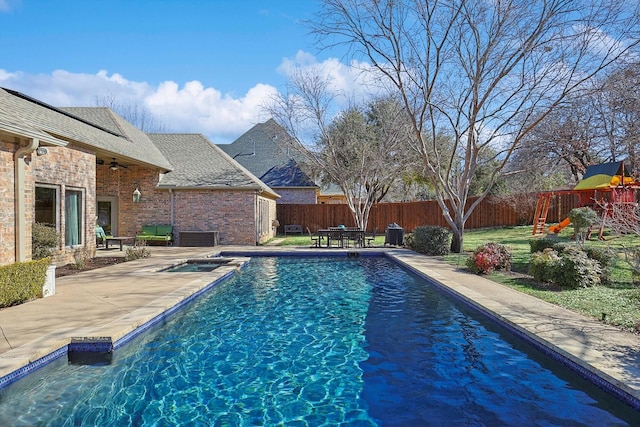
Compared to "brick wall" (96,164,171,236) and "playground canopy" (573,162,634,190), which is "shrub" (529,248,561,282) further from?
"brick wall" (96,164,171,236)

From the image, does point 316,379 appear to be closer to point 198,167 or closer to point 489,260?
point 489,260

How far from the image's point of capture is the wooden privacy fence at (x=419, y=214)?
77.8 feet

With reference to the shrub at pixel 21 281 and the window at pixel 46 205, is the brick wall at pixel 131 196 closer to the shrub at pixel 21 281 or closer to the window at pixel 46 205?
the window at pixel 46 205

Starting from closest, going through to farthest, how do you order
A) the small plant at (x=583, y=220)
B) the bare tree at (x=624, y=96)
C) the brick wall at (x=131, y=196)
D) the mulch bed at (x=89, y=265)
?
1. the mulch bed at (x=89, y=265)
2. the bare tree at (x=624, y=96)
3. the small plant at (x=583, y=220)
4. the brick wall at (x=131, y=196)

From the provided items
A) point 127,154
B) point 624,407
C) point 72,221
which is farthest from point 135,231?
point 624,407

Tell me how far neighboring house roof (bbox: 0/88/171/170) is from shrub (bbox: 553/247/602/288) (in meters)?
10.5

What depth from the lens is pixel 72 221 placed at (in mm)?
11789

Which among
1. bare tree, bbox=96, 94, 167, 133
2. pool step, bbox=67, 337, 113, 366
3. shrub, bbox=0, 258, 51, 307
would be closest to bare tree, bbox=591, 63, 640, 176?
pool step, bbox=67, 337, 113, 366

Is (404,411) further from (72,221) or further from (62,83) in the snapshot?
(62,83)

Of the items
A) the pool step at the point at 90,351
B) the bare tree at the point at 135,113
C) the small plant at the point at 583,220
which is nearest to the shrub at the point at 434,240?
the small plant at the point at 583,220

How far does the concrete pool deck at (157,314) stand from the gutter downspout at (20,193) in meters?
1.02

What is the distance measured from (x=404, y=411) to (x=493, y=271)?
7.65 metres

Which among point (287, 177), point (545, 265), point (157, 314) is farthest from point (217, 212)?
point (545, 265)

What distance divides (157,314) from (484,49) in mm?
11996
